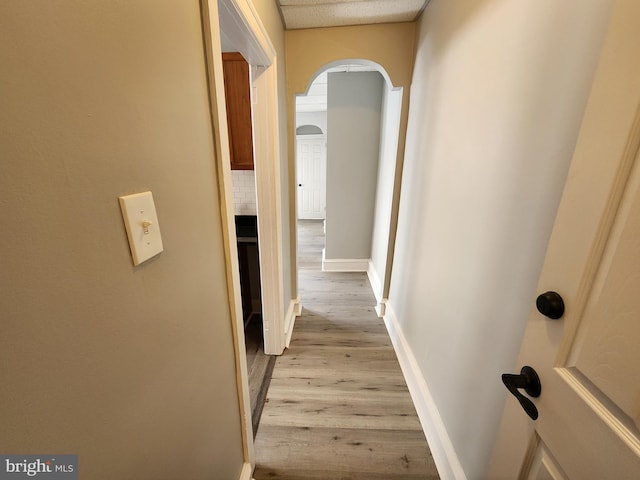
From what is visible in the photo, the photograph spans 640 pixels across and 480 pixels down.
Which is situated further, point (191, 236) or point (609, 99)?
point (191, 236)

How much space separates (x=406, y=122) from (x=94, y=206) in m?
2.05

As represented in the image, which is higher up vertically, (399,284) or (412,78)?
(412,78)

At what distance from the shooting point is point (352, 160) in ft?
9.86

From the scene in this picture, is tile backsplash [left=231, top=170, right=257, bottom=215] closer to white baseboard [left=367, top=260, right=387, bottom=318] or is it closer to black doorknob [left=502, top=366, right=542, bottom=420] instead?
white baseboard [left=367, top=260, right=387, bottom=318]

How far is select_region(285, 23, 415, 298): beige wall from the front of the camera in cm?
180

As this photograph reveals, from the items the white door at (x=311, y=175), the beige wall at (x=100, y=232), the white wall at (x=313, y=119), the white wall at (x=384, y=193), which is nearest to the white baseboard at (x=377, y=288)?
the white wall at (x=384, y=193)

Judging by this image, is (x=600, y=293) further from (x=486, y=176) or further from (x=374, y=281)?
(x=374, y=281)

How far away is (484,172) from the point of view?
98 cm

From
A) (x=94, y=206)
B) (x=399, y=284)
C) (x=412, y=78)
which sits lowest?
(x=399, y=284)

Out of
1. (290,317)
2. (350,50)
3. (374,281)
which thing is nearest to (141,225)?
(290,317)

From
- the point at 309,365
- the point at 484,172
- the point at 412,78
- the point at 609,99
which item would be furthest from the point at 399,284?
the point at 609,99

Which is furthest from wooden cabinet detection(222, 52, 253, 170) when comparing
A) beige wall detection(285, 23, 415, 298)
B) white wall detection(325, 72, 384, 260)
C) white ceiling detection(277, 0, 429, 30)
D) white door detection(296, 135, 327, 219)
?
white door detection(296, 135, 327, 219)

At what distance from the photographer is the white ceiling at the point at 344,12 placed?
1538mm

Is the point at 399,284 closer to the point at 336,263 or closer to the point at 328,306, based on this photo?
the point at 328,306
